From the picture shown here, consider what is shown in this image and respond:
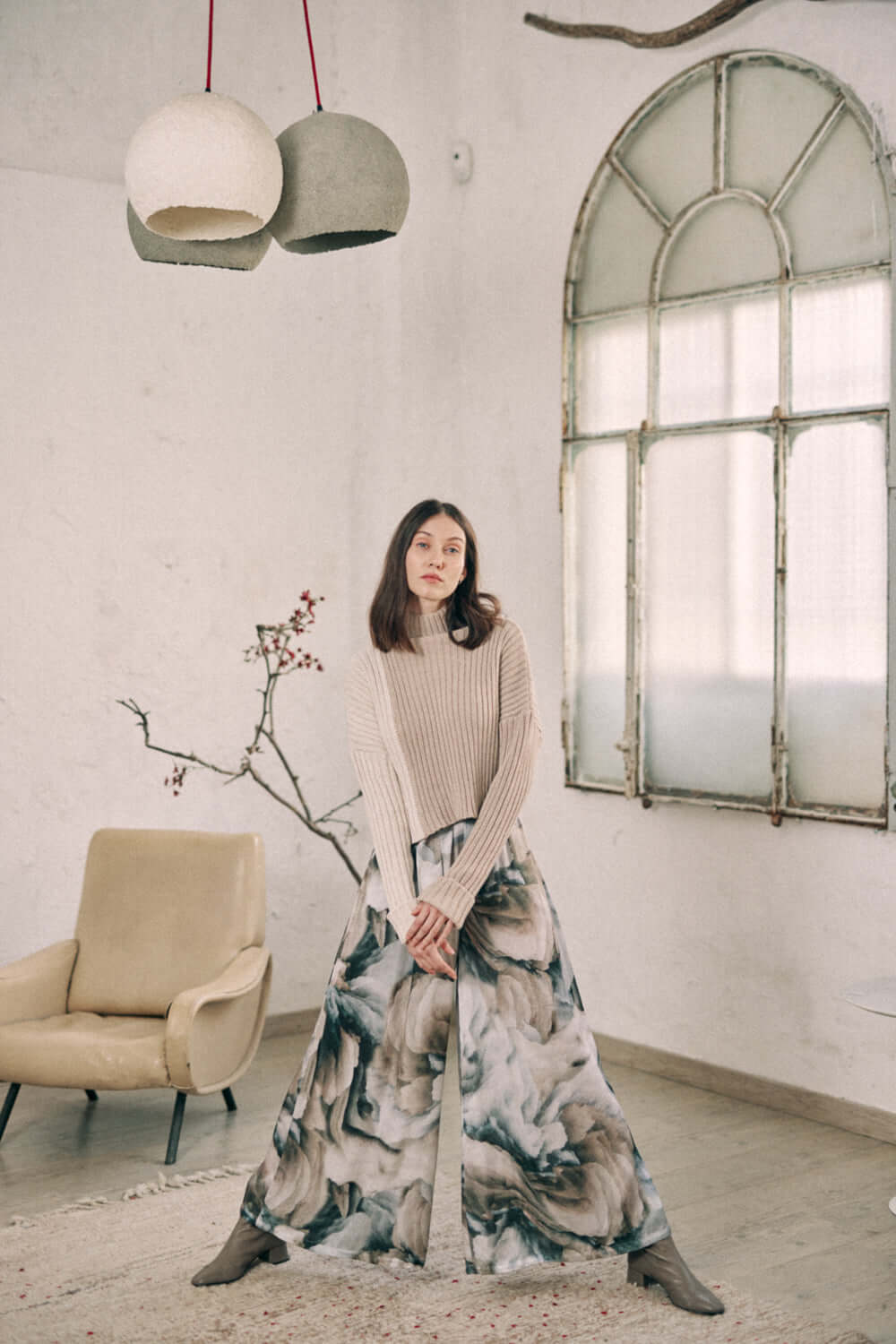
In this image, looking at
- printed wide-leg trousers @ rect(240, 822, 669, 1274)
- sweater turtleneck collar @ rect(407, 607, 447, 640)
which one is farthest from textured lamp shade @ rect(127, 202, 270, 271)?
printed wide-leg trousers @ rect(240, 822, 669, 1274)

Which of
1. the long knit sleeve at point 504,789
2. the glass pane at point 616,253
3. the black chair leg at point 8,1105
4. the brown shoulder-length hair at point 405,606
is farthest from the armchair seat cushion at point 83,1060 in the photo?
the glass pane at point 616,253

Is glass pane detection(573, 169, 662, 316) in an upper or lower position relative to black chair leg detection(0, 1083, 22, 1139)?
upper

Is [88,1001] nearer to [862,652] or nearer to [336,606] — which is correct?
[336,606]

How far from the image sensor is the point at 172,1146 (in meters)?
4.13

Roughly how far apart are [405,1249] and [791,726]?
6.58 feet

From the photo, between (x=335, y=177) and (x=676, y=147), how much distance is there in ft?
7.96

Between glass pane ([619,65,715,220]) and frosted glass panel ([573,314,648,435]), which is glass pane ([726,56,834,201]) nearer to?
glass pane ([619,65,715,220])

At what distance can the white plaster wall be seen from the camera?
4.71 metres

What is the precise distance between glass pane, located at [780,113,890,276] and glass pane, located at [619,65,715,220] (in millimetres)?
392

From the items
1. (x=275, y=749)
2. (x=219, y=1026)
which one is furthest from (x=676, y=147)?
(x=219, y=1026)

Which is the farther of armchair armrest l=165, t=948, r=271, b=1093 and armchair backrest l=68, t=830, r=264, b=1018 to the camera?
armchair backrest l=68, t=830, r=264, b=1018

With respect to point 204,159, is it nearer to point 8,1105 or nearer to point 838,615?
point 838,615

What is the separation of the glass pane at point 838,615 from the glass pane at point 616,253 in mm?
881

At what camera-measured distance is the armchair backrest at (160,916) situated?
4.46m
